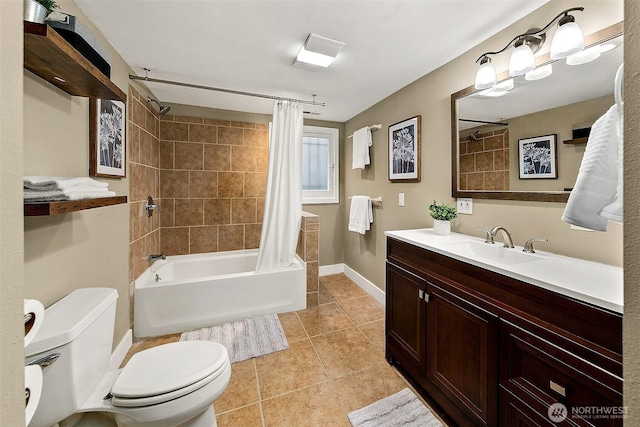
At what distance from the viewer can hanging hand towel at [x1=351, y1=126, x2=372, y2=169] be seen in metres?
2.87

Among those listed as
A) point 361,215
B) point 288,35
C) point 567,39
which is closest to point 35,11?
point 288,35

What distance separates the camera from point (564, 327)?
0.86m

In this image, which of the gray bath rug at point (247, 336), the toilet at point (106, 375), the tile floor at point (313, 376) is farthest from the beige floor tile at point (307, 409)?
the gray bath rug at point (247, 336)

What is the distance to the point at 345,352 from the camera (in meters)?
1.94

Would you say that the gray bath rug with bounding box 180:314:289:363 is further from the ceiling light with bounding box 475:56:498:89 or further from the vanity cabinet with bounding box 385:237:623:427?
the ceiling light with bounding box 475:56:498:89

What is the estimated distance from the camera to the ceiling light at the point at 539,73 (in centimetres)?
129

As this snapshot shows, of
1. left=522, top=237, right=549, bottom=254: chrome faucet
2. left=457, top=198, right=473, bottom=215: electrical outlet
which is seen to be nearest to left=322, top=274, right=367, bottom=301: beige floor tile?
left=457, top=198, right=473, bottom=215: electrical outlet

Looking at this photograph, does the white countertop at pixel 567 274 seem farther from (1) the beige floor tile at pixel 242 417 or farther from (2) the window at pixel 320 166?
(2) the window at pixel 320 166

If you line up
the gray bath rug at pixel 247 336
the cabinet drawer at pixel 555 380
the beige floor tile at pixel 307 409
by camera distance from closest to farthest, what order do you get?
1. the cabinet drawer at pixel 555 380
2. the beige floor tile at pixel 307 409
3. the gray bath rug at pixel 247 336

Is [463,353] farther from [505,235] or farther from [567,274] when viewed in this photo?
[505,235]

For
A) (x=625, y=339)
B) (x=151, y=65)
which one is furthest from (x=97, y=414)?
(x=151, y=65)

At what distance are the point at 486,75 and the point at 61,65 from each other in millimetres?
2071

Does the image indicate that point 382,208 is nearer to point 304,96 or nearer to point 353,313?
point 353,313

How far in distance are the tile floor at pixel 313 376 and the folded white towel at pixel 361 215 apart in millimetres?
944
